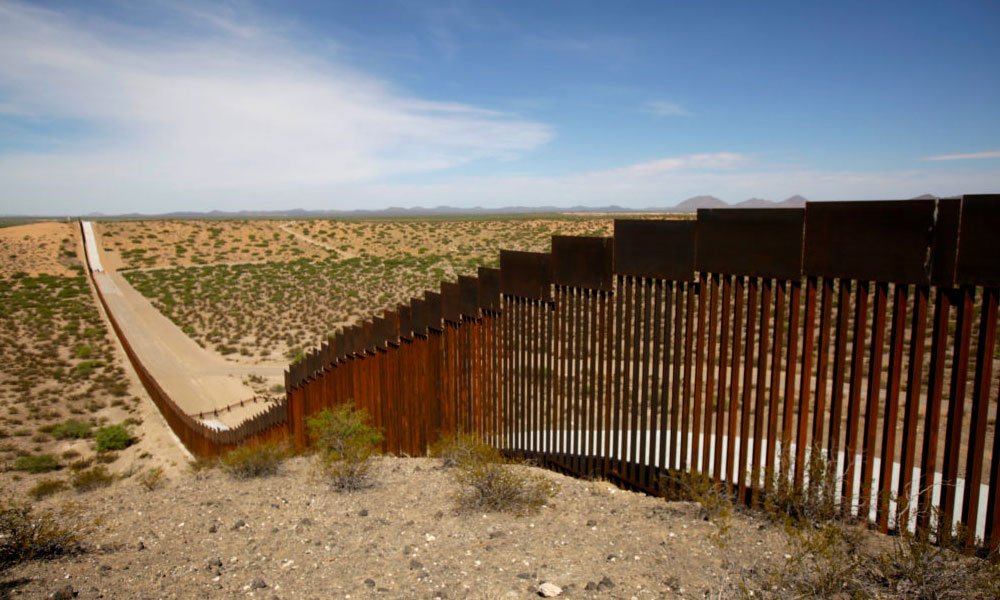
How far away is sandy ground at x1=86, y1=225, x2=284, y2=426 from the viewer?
21703 mm

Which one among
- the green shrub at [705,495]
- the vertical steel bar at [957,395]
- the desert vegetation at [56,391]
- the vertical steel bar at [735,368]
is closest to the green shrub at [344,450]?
the green shrub at [705,495]

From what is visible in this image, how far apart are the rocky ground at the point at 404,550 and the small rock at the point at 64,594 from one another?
0.23 feet

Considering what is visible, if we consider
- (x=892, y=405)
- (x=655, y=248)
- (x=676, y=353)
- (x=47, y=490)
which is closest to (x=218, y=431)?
(x=47, y=490)

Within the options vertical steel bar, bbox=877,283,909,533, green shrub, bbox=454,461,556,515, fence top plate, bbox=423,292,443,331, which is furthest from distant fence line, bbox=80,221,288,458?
vertical steel bar, bbox=877,283,909,533

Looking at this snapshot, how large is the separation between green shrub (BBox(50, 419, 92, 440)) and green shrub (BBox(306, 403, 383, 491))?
13294 millimetres

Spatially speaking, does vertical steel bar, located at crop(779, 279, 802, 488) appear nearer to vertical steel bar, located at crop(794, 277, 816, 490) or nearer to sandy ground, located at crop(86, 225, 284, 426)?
vertical steel bar, located at crop(794, 277, 816, 490)

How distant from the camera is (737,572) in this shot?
13.3ft

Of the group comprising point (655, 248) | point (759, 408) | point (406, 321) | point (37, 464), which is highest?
point (655, 248)

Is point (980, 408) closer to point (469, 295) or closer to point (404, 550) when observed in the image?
point (404, 550)

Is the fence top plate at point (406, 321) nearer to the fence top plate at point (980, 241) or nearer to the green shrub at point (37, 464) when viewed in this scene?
the fence top plate at point (980, 241)

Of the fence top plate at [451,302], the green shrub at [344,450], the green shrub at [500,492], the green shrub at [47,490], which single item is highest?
the fence top plate at [451,302]

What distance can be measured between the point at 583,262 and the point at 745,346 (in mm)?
2305

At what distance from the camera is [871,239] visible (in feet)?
15.3

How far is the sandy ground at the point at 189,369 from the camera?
854 inches
